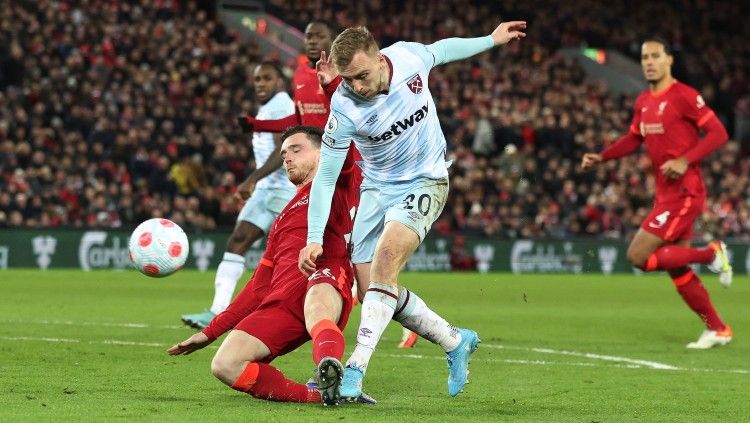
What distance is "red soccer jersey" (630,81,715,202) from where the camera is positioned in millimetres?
11398

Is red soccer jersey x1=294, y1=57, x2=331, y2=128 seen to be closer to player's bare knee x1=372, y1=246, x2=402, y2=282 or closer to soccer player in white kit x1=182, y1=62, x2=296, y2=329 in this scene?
soccer player in white kit x1=182, y1=62, x2=296, y2=329

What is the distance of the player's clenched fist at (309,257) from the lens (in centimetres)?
639

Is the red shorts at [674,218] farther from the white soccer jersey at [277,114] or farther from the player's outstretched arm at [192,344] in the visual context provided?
the player's outstretched arm at [192,344]

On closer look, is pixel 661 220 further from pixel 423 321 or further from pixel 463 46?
pixel 423 321

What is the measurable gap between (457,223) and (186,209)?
5.87 metres

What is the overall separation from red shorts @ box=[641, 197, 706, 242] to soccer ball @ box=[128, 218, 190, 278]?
189 inches

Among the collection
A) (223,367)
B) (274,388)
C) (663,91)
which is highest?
(663,91)

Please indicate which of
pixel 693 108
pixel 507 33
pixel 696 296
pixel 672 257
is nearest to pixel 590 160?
pixel 693 108

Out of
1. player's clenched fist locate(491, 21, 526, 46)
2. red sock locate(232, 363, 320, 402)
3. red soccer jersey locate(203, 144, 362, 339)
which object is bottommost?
red sock locate(232, 363, 320, 402)

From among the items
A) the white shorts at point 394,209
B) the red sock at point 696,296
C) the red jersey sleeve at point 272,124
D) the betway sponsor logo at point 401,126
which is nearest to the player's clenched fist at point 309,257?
the white shorts at point 394,209

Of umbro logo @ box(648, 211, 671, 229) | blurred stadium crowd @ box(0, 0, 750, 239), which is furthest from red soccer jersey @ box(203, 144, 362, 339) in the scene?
blurred stadium crowd @ box(0, 0, 750, 239)

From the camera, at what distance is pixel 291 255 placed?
7.06 metres

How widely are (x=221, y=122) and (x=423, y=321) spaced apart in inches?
746

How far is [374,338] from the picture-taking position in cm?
671
